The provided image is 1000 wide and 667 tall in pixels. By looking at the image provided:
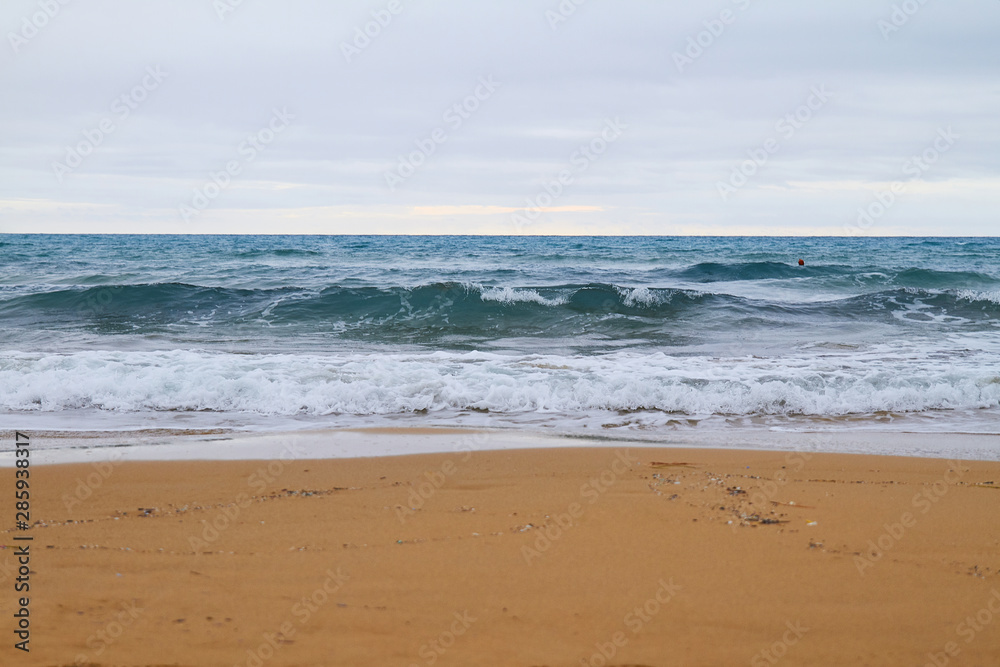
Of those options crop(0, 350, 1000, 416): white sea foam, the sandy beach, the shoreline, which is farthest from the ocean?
the sandy beach

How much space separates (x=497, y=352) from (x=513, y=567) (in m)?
7.60

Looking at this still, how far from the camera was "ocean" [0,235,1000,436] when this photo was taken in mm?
7312

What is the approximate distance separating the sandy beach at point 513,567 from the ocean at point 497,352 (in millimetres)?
2197

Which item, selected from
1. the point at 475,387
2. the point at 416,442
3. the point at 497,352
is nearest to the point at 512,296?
the point at 497,352

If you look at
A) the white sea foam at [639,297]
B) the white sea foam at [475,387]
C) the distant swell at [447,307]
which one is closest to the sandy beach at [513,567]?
the white sea foam at [475,387]

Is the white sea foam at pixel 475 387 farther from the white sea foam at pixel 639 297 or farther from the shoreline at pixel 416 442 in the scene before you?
the white sea foam at pixel 639 297

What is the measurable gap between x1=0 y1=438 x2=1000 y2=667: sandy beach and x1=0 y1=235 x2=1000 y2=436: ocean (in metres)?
2.20

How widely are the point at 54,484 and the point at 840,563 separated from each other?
450cm

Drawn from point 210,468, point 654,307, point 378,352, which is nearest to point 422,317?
point 378,352

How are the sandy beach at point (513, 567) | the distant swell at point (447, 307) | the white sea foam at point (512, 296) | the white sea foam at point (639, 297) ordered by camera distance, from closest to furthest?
the sandy beach at point (513, 567) < the distant swell at point (447, 307) < the white sea foam at point (512, 296) < the white sea foam at point (639, 297)

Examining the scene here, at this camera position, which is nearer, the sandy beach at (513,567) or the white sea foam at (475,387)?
the sandy beach at (513,567)

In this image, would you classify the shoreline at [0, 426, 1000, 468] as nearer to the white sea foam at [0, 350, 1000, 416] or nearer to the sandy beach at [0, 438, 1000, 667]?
the sandy beach at [0, 438, 1000, 667]

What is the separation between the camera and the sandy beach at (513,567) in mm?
2590

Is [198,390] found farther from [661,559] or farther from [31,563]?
[661,559]
